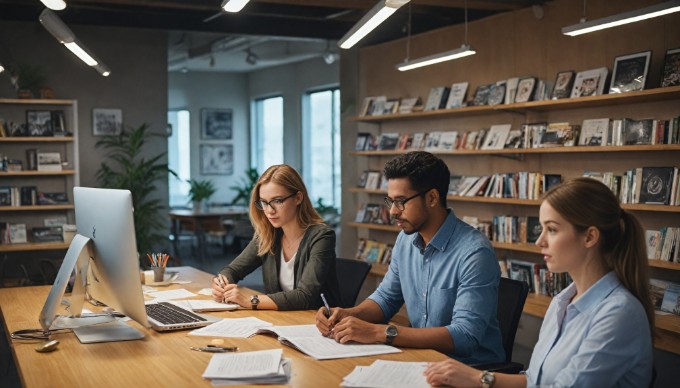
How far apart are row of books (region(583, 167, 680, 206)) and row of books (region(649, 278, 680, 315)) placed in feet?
1.75

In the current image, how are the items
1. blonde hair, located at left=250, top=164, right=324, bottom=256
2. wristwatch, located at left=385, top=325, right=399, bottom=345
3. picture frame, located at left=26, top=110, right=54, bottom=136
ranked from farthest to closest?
1. picture frame, located at left=26, top=110, right=54, bottom=136
2. blonde hair, located at left=250, top=164, right=324, bottom=256
3. wristwatch, located at left=385, top=325, right=399, bottom=345

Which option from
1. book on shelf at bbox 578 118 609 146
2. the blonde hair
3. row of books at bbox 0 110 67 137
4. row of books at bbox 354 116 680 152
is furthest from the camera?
row of books at bbox 0 110 67 137

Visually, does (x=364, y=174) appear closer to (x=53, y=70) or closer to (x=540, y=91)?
(x=540, y=91)

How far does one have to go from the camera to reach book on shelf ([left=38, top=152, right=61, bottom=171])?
7898 mm

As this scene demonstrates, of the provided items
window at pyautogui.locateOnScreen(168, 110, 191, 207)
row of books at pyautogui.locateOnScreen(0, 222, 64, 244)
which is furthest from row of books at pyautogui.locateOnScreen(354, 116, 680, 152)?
window at pyautogui.locateOnScreen(168, 110, 191, 207)

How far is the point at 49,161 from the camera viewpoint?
7.95 meters

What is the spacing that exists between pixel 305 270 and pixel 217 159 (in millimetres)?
12332

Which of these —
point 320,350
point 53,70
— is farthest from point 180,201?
point 320,350

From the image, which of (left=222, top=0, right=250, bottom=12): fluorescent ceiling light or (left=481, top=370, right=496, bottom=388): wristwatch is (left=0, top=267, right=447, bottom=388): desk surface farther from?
(left=222, top=0, right=250, bottom=12): fluorescent ceiling light

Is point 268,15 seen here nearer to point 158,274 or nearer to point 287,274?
point 158,274

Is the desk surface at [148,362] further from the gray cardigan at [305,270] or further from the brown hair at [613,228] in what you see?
the brown hair at [613,228]

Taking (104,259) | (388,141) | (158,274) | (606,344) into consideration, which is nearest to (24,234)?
(388,141)

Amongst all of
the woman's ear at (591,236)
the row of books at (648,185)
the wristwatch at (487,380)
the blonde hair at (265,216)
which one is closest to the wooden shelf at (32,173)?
the blonde hair at (265,216)

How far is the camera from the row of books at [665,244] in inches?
196
